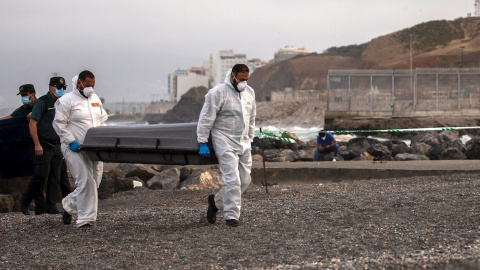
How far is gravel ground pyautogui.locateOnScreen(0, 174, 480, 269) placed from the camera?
600cm

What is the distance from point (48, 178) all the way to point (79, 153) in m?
1.96

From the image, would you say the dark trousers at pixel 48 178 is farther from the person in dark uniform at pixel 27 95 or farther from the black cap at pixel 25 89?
the black cap at pixel 25 89

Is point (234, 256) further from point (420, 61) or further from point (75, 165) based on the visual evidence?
point (420, 61)

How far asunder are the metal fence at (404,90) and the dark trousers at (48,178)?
127 feet

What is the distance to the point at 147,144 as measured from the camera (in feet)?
25.7

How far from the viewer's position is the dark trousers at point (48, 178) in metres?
9.33

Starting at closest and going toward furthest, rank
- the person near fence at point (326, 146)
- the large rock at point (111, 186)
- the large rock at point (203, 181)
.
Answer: the large rock at point (111, 186)
the large rock at point (203, 181)
the person near fence at point (326, 146)

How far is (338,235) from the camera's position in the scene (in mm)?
6977

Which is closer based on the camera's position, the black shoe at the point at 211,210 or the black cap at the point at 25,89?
the black shoe at the point at 211,210

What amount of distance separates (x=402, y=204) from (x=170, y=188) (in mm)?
6110

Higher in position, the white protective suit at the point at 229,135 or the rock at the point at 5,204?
the white protective suit at the point at 229,135

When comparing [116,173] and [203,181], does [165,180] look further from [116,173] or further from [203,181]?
[116,173]

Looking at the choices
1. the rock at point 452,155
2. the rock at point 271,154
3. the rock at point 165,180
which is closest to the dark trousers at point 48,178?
the rock at point 165,180

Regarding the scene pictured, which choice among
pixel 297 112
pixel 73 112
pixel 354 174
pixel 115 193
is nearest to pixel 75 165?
pixel 73 112
